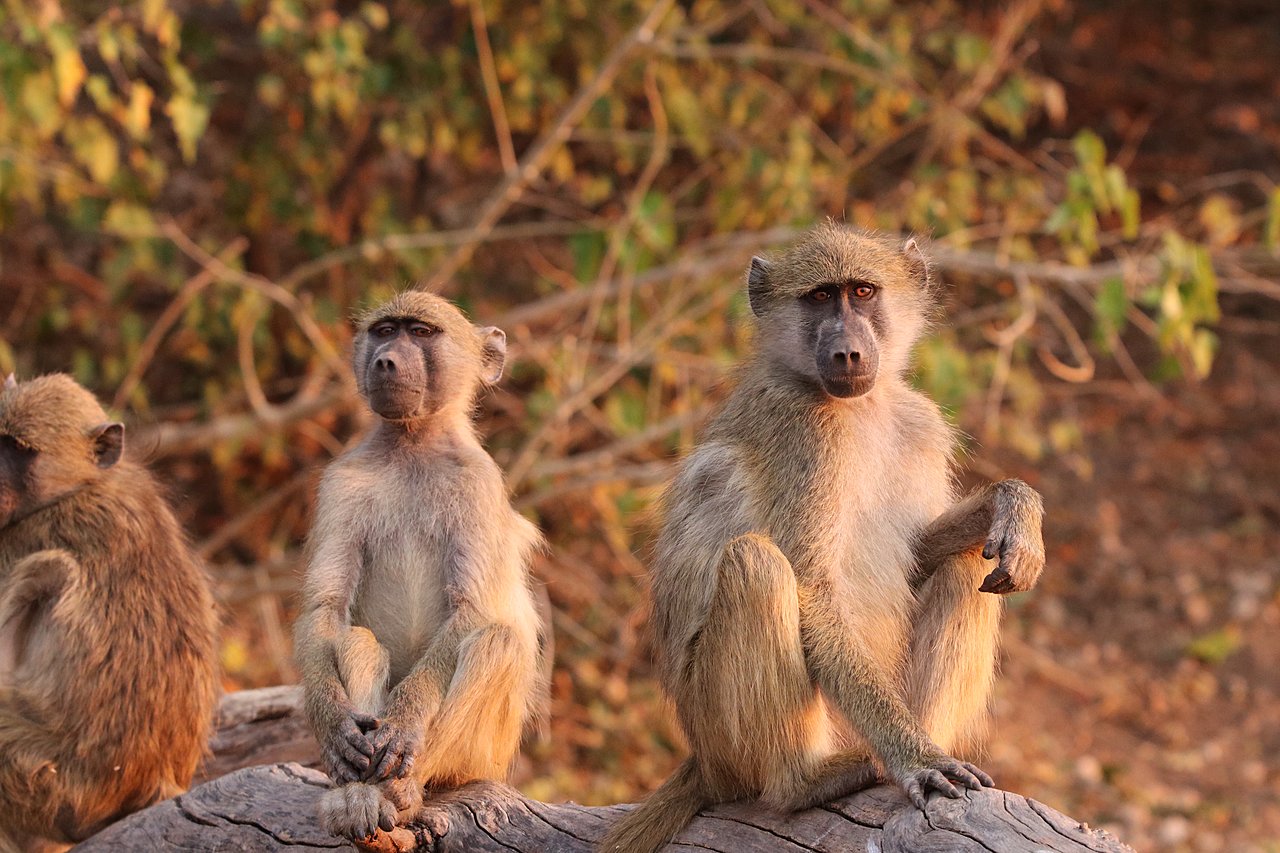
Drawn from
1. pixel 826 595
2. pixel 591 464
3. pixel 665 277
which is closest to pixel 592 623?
pixel 591 464

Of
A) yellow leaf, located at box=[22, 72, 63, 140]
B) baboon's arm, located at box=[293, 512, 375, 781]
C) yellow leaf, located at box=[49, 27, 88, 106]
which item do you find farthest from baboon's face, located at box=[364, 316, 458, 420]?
yellow leaf, located at box=[22, 72, 63, 140]

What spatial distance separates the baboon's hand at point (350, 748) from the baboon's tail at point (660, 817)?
688mm

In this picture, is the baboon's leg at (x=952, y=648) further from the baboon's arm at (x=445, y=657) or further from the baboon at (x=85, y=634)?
the baboon at (x=85, y=634)

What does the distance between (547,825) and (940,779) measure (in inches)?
48.8

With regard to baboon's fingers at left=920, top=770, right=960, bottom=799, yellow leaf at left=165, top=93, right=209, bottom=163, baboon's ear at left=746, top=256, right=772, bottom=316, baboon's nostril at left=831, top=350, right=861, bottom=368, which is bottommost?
baboon's fingers at left=920, top=770, right=960, bottom=799

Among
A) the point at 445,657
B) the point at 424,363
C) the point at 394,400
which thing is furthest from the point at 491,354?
the point at 445,657

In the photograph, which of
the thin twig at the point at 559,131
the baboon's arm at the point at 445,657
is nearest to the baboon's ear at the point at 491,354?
the baboon's arm at the point at 445,657

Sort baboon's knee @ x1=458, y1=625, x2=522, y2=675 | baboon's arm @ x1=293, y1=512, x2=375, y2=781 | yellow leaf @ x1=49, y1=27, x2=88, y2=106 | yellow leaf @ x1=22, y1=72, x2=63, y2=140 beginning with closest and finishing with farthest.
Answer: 1. baboon's arm @ x1=293, y1=512, x2=375, y2=781
2. baboon's knee @ x1=458, y1=625, x2=522, y2=675
3. yellow leaf @ x1=49, y1=27, x2=88, y2=106
4. yellow leaf @ x1=22, y1=72, x2=63, y2=140

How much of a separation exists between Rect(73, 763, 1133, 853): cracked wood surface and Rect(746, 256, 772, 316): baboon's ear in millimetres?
1455

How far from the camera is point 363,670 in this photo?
4.03m

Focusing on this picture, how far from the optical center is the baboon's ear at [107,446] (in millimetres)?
4875

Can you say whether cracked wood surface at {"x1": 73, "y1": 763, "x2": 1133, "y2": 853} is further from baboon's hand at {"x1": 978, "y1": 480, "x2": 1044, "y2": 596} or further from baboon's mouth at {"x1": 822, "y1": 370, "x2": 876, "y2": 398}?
baboon's mouth at {"x1": 822, "y1": 370, "x2": 876, "y2": 398}

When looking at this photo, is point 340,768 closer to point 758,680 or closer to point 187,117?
point 758,680

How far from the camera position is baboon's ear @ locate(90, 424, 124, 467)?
488 cm
